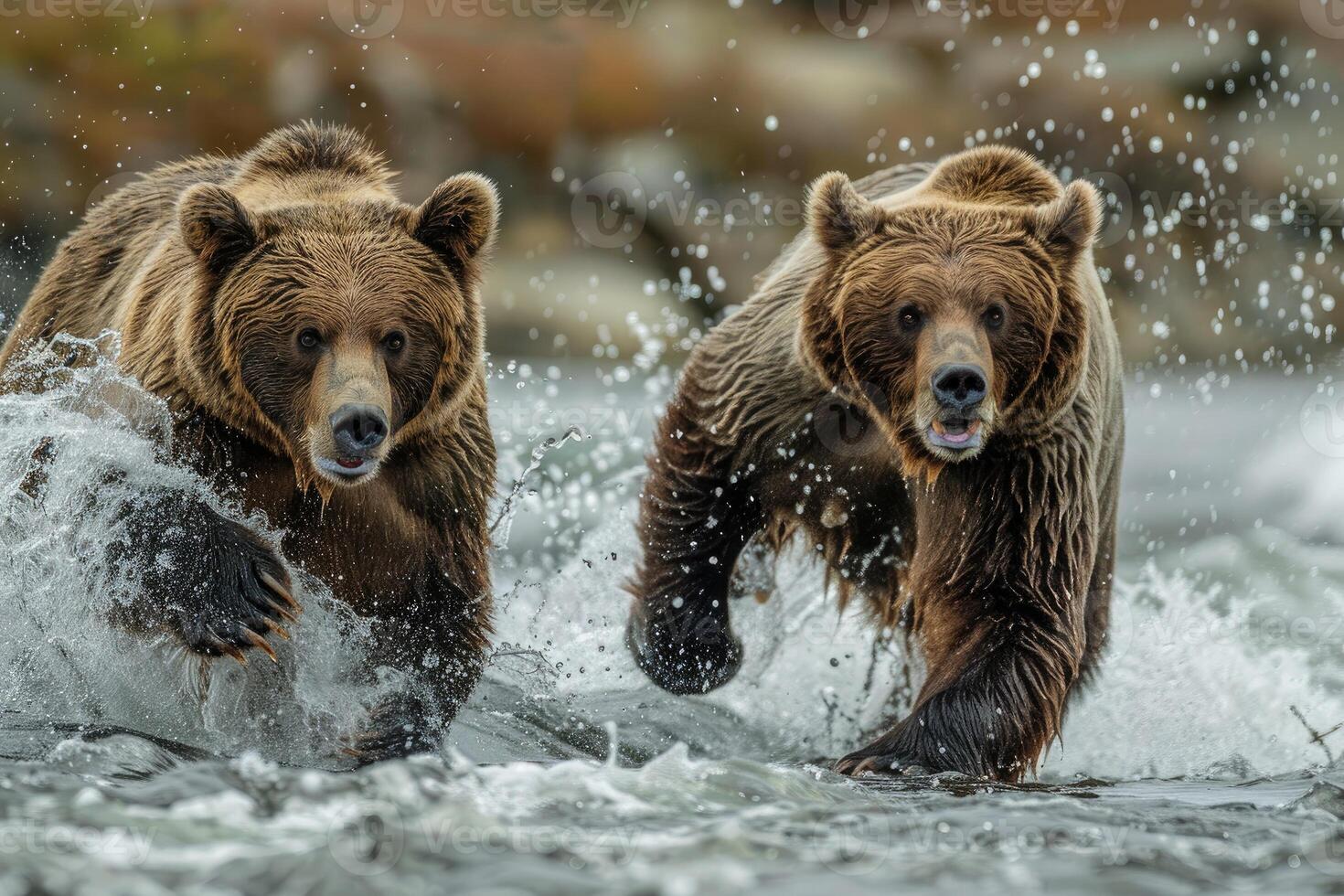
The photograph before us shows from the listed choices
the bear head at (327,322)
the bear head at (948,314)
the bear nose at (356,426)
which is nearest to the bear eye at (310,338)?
the bear head at (327,322)

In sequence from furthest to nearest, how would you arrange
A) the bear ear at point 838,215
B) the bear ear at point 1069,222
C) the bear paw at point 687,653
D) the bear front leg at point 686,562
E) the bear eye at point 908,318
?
the bear paw at point 687,653 → the bear front leg at point 686,562 → the bear ear at point 838,215 → the bear ear at point 1069,222 → the bear eye at point 908,318

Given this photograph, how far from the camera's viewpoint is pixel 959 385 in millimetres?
5297

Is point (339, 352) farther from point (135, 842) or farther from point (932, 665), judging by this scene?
point (932, 665)

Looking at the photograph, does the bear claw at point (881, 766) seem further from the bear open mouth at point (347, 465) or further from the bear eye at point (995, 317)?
the bear open mouth at point (347, 465)

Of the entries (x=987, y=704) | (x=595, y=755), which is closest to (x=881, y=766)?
(x=987, y=704)

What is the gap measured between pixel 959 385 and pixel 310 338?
6.71 ft

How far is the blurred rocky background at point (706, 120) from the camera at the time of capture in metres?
16.6

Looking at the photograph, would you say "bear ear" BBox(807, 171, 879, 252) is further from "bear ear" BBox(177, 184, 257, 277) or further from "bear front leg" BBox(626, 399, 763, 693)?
"bear ear" BBox(177, 184, 257, 277)

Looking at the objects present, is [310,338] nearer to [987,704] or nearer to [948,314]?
[948,314]

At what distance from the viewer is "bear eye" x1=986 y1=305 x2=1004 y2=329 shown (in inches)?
216

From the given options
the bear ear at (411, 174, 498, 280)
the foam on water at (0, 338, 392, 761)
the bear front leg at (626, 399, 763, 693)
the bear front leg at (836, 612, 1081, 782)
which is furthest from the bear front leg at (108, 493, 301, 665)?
the bear front leg at (836, 612, 1081, 782)

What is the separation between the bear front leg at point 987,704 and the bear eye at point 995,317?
1.08 metres

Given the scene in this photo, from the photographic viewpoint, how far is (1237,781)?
19.3 ft

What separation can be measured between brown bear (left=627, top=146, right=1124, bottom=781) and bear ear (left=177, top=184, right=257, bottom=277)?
1952mm
